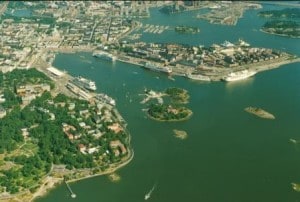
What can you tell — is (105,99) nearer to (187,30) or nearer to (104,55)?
(104,55)

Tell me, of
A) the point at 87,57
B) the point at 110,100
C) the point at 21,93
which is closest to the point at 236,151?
the point at 110,100

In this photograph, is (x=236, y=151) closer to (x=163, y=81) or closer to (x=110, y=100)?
(x=110, y=100)

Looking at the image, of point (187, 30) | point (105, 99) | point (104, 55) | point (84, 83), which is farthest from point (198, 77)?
point (187, 30)

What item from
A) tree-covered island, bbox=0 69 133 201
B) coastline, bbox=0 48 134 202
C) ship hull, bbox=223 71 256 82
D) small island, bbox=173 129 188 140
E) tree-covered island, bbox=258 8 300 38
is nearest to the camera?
coastline, bbox=0 48 134 202

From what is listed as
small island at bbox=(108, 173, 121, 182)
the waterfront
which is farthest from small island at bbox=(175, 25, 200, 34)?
small island at bbox=(108, 173, 121, 182)

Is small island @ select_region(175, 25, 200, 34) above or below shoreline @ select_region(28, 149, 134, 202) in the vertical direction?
above

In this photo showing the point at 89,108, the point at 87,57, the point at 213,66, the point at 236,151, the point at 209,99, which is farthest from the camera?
the point at 87,57

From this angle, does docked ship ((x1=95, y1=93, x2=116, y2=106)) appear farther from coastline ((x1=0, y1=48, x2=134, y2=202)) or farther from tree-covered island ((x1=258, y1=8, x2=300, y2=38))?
tree-covered island ((x1=258, y1=8, x2=300, y2=38))
